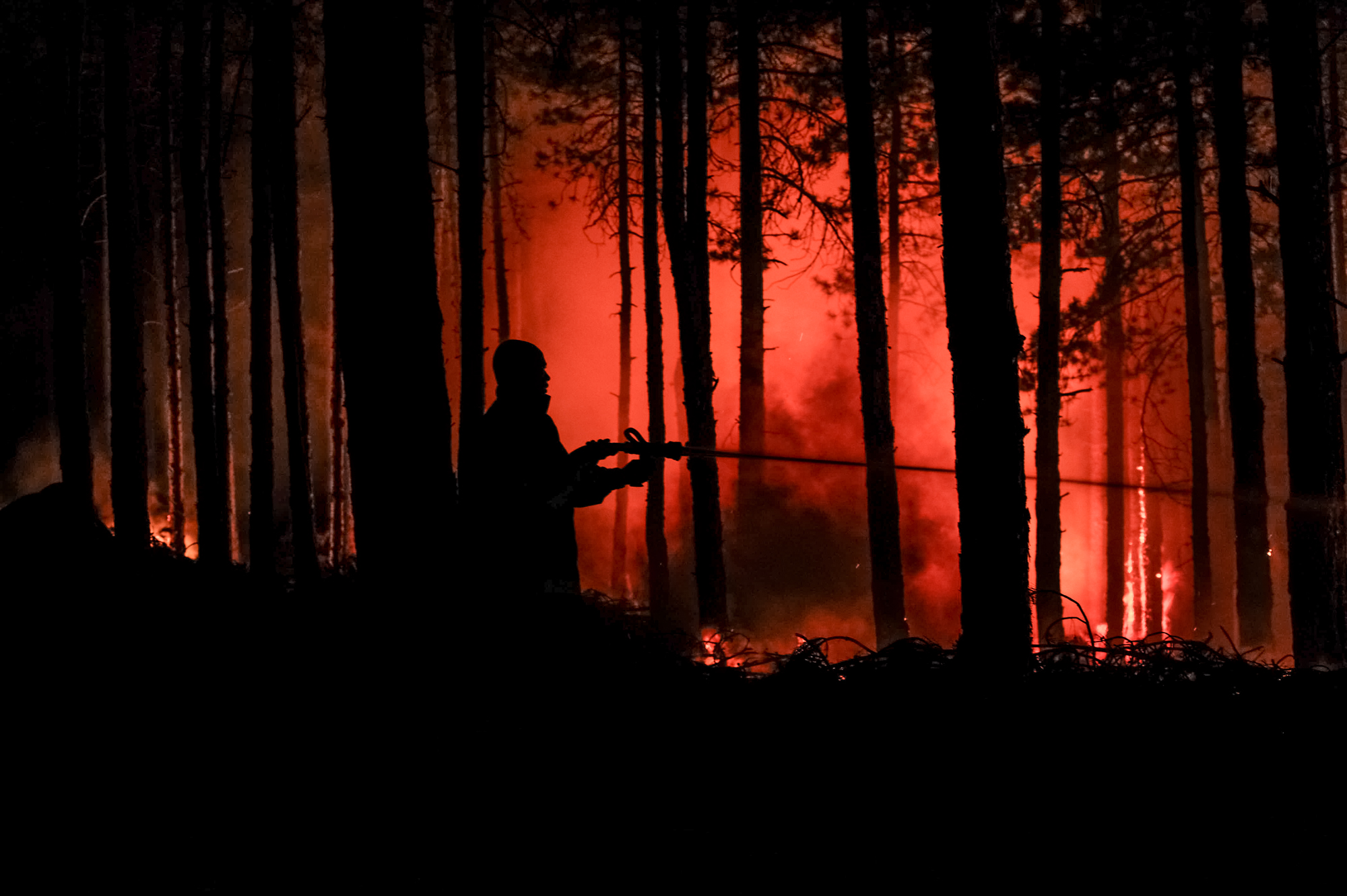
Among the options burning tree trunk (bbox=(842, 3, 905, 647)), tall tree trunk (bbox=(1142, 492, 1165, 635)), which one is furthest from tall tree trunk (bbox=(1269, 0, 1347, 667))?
tall tree trunk (bbox=(1142, 492, 1165, 635))

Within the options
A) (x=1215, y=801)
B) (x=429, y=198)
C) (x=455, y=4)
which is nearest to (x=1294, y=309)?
(x=1215, y=801)

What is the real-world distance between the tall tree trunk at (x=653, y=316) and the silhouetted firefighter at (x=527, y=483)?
248 inches

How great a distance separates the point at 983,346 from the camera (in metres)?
3.78

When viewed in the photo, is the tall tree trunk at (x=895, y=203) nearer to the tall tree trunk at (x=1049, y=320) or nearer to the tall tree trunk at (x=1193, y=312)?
the tall tree trunk at (x=1049, y=320)

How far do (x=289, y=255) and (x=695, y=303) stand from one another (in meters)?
5.60

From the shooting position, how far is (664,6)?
31.2 ft

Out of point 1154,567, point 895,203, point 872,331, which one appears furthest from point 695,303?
point 1154,567

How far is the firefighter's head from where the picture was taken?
14.7 feet

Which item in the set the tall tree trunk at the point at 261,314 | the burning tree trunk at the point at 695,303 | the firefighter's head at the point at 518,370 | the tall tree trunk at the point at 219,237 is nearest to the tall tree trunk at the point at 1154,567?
the burning tree trunk at the point at 695,303

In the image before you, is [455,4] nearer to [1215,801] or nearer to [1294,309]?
[1294,309]

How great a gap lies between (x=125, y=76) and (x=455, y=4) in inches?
223

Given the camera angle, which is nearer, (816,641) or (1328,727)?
(1328,727)

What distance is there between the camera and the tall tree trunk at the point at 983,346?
3.78 metres

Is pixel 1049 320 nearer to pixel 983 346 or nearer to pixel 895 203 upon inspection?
Result: pixel 895 203
